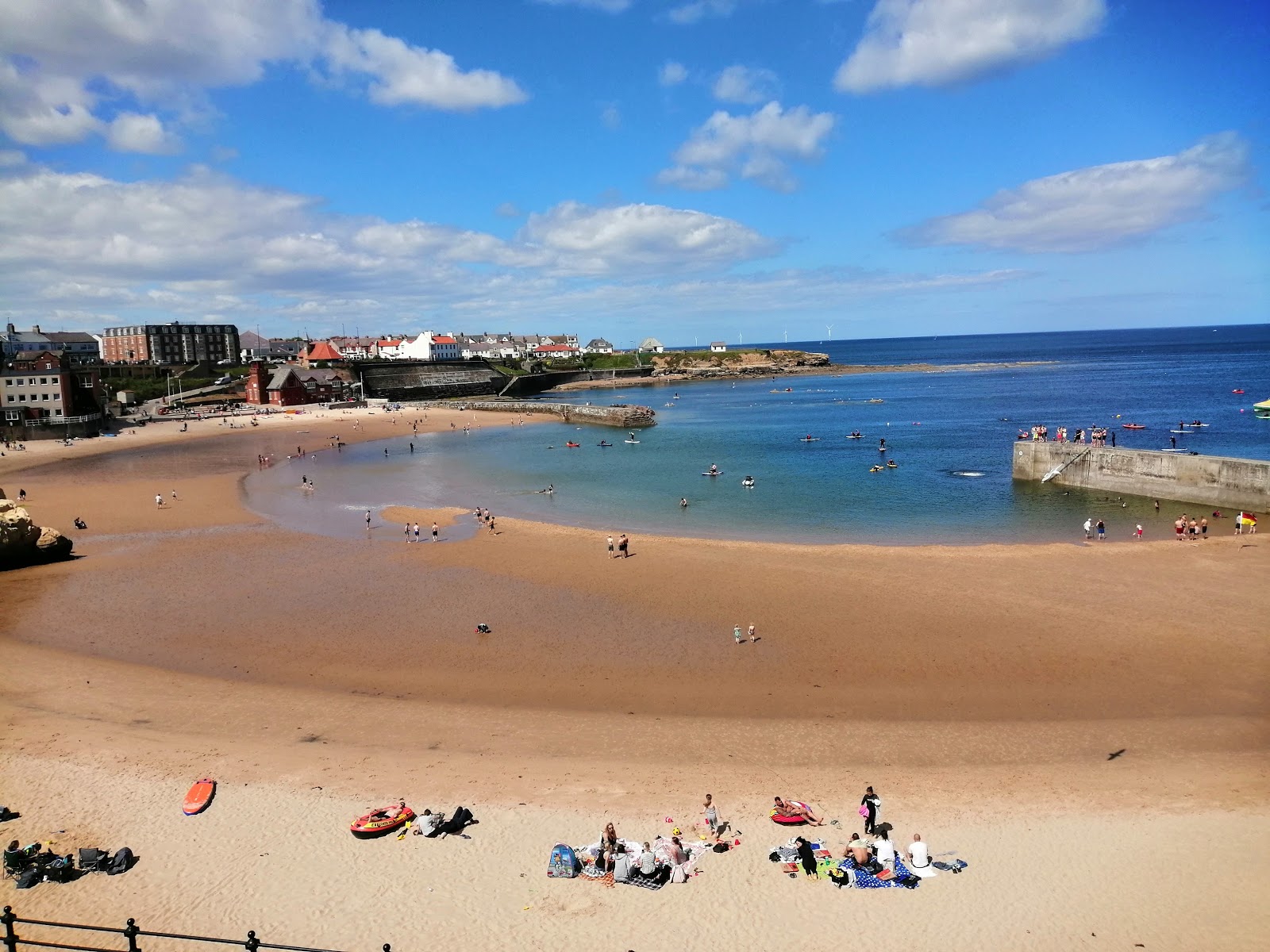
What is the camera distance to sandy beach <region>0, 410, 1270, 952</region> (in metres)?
9.62

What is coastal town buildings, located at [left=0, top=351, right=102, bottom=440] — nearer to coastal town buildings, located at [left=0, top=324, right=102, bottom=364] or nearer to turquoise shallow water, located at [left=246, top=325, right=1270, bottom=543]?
turquoise shallow water, located at [left=246, top=325, right=1270, bottom=543]

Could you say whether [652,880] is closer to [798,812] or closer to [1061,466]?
[798,812]

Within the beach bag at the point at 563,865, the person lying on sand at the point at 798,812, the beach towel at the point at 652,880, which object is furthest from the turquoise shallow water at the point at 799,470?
the beach bag at the point at 563,865

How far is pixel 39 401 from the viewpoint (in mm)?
66000

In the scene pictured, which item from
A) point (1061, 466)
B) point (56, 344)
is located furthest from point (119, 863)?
point (56, 344)

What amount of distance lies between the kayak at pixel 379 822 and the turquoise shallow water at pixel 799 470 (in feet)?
68.7

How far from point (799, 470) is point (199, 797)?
39.6 metres

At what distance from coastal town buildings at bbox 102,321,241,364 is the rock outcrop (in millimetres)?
125044

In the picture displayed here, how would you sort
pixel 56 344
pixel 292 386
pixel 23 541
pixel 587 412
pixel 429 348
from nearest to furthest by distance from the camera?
1. pixel 23 541
2. pixel 587 412
3. pixel 292 386
4. pixel 56 344
5. pixel 429 348

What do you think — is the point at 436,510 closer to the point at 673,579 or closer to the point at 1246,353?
the point at 673,579

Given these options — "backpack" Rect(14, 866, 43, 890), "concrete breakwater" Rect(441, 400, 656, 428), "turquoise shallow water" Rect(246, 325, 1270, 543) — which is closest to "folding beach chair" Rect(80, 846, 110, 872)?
"backpack" Rect(14, 866, 43, 890)

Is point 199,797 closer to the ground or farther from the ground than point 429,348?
closer to the ground

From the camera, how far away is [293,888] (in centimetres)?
998

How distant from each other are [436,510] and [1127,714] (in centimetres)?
2970
